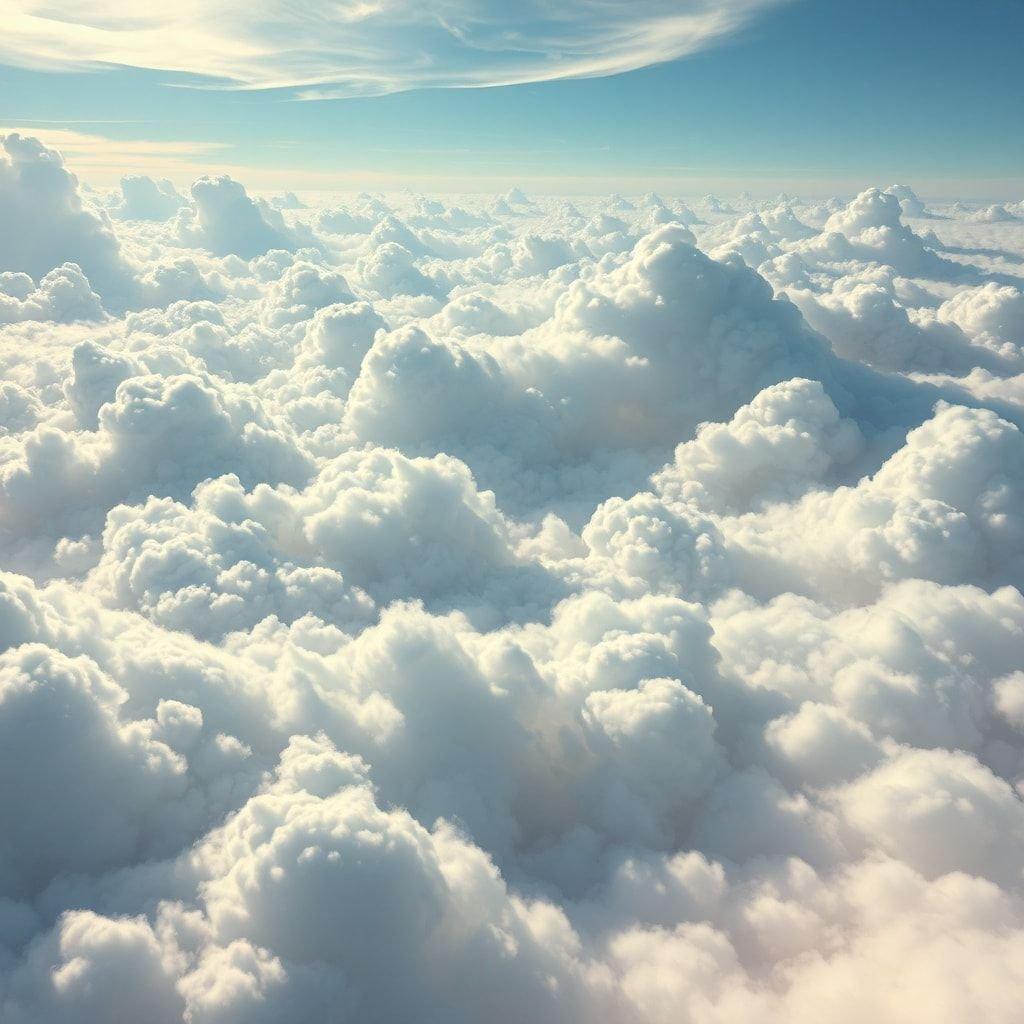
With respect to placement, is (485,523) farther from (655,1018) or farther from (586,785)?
(655,1018)

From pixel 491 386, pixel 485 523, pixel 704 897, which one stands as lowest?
pixel 704 897

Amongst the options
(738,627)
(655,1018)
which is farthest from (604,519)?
(655,1018)

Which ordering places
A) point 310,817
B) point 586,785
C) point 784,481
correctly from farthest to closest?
point 784,481 → point 586,785 → point 310,817

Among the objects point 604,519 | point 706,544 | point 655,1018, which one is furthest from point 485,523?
point 655,1018

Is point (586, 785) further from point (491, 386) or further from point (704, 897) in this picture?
point (491, 386)

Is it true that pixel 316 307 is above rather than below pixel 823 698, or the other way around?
above

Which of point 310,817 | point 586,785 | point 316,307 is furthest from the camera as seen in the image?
point 316,307

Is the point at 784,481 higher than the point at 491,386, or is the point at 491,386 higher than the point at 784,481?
the point at 491,386

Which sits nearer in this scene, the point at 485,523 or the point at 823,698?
the point at 823,698

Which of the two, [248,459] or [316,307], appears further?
[316,307]
